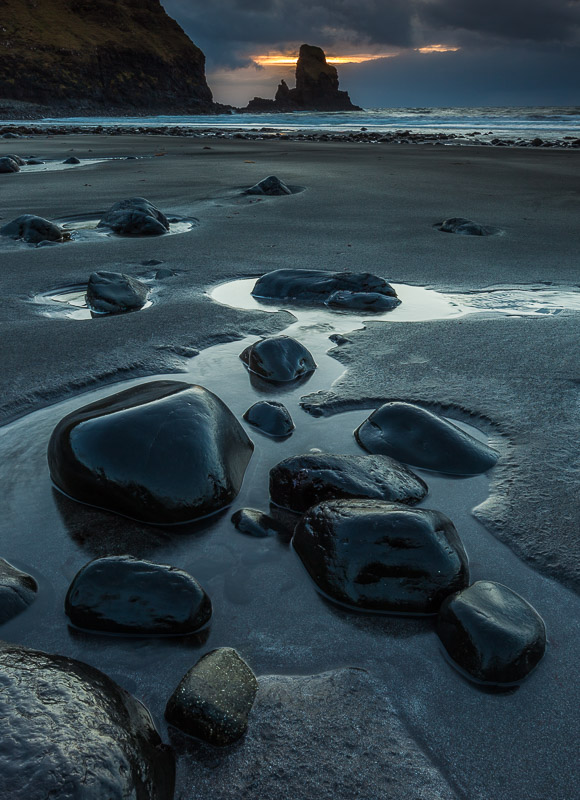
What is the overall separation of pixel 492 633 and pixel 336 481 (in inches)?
23.0

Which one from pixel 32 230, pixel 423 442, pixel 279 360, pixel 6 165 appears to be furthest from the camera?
pixel 6 165

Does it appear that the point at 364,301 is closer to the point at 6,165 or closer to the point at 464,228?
the point at 464,228

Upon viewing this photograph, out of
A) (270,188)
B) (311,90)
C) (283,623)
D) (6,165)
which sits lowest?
(283,623)

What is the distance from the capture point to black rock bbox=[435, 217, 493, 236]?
511 centimetres

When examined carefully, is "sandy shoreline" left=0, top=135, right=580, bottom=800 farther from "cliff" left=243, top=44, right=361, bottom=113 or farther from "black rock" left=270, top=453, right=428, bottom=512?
"cliff" left=243, top=44, right=361, bottom=113

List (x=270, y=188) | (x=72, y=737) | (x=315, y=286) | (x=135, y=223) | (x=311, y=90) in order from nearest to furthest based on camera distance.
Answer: (x=72, y=737) → (x=315, y=286) → (x=135, y=223) → (x=270, y=188) → (x=311, y=90)

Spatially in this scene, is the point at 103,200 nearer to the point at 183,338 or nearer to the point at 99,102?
the point at 183,338

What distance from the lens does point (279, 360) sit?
248 cm

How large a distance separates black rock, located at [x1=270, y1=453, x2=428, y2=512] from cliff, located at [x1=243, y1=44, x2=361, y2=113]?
354 feet

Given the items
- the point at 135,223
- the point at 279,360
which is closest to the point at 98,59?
the point at 135,223

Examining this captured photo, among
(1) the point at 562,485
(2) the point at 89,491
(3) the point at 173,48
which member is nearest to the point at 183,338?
(2) the point at 89,491

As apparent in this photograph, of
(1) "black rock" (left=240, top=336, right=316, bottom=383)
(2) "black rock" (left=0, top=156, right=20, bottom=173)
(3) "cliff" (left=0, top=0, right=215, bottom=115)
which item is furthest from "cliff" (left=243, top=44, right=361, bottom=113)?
(1) "black rock" (left=240, top=336, right=316, bottom=383)

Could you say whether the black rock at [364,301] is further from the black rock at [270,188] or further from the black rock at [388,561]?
the black rock at [270,188]

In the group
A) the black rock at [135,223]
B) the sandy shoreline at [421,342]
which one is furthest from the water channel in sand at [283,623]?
the black rock at [135,223]
